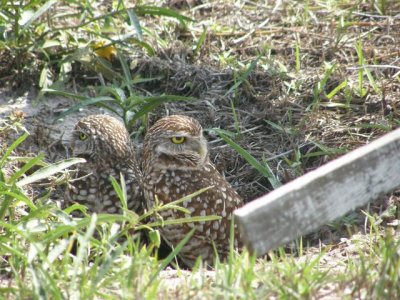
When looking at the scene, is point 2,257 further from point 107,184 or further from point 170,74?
point 170,74

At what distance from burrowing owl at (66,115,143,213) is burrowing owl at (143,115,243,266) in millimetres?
158

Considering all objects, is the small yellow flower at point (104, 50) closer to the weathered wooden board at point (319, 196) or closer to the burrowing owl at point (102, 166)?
the burrowing owl at point (102, 166)

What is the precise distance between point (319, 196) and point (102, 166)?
2579 mm

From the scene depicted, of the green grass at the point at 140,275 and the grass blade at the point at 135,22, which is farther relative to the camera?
the grass blade at the point at 135,22

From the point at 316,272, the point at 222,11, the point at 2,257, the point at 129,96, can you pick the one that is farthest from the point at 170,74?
the point at 316,272

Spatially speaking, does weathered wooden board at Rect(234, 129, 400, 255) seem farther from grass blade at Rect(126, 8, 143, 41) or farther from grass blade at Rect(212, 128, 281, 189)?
grass blade at Rect(126, 8, 143, 41)

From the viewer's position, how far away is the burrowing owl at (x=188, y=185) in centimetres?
579

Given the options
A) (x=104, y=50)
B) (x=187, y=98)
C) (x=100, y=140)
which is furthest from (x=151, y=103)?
(x=104, y=50)

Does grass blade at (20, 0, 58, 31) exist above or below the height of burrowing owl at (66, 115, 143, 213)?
above

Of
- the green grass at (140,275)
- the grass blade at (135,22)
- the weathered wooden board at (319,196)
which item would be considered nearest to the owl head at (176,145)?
the grass blade at (135,22)

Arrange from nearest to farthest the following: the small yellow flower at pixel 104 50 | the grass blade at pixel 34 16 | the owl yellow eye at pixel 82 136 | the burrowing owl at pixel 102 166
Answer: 1. the burrowing owl at pixel 102 166
2. the owl yellow eye at pixel 82 136
3. the grass blade at pixel 34 16
4. the small yellow flower at pixel 104 50

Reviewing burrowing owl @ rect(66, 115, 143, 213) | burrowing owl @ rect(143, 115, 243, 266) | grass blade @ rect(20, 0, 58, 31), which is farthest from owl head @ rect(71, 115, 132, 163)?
grass blade @ rect(20, 0, 58, 31)

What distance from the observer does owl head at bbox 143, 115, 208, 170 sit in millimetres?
5824

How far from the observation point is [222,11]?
8.02m
